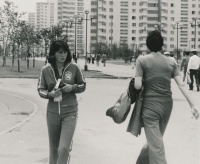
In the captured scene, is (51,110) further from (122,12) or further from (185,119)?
(122,12)

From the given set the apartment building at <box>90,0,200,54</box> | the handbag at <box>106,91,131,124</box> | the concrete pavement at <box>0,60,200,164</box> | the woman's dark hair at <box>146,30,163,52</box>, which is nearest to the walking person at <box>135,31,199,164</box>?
the woman's dark hair at <box>146,30,163,52</box>

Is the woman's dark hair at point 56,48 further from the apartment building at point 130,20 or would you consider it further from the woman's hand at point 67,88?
the apartment building at point 130,20

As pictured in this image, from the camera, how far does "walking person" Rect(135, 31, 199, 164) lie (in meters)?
4.45

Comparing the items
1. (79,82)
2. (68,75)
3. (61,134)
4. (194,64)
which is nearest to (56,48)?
(68,75)

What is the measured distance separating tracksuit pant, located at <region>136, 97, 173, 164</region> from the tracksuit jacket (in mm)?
779

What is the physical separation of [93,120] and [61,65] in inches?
202

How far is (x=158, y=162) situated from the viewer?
14.3 ft

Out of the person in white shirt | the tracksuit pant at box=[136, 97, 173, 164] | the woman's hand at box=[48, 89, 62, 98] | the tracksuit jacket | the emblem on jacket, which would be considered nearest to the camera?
the tracksuit pant at box=[136, 97, 173, 164]

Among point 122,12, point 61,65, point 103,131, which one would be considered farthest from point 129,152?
point 122,12

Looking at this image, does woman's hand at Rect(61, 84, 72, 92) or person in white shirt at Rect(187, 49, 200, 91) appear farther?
person in white shirt at Rect(187, 49, 200, 91)

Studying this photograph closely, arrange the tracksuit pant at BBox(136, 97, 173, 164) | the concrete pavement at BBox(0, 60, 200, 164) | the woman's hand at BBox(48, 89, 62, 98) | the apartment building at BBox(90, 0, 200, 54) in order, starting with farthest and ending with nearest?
the apartment building at BBox(90, 0, 200, 54) < the concrete pavement at BBox(0, 60, 200, 164) < the woman's hand at BBox(48, 89, 62, 98) < the tracksuit pant at BBox(136, 97, 173, 164)

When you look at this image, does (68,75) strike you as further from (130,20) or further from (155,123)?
(130,20)

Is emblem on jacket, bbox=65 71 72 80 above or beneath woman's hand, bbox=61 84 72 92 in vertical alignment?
above

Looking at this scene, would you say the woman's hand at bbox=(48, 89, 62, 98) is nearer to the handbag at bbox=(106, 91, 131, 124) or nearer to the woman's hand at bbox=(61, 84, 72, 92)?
the woman's hand at bbox=(61, 84, 72, 92)
